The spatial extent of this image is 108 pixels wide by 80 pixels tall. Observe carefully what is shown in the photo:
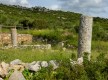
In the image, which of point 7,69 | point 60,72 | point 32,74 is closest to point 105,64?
point 60,72

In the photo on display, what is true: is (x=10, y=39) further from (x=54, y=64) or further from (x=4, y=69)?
(x=4, y=69)

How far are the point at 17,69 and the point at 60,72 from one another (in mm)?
1318

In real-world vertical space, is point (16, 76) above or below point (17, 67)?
below

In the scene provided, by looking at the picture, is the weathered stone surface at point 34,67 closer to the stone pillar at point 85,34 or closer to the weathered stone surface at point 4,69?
the weathered stone surface at point 4,69

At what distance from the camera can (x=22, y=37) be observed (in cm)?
3381

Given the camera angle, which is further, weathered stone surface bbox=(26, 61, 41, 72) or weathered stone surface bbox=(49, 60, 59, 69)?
weathered stone surface bbox=(49, 60, 59, 69)

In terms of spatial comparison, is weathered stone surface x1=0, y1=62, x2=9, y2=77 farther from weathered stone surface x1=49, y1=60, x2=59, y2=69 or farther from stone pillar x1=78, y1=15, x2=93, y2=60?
stone pillar x1=78, y1=15, x2=93, y2=60

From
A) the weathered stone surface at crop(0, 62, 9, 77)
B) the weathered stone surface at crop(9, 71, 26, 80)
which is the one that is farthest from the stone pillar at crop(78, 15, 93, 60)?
the weathered stone surface at crop(9, 71, 26, 80)

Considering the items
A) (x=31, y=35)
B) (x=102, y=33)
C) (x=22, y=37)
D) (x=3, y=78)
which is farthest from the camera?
(x=102, y=33)

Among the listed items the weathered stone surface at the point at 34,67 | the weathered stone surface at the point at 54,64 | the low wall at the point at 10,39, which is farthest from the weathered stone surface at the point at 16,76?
the low wall at the point at 10,39

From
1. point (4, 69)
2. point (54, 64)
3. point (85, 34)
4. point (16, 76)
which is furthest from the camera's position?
point (85, 34)

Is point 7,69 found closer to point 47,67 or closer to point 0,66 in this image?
point 0,66

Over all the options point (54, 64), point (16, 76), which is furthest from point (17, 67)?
point (54, 64)

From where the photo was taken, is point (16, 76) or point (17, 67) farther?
point (17, 67)
